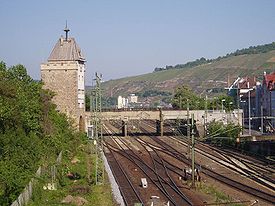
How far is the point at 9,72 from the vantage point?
1779 inches

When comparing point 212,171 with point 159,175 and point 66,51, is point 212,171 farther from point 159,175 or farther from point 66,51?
point 66,51

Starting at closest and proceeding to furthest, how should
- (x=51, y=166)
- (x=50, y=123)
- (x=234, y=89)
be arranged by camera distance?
(x=51, y=166) → (x=50, y=123) → (x=234, y=89)

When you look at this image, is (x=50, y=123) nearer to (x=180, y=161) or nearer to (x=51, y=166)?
(x=51, y=166)

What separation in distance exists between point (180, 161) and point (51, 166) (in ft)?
65.0

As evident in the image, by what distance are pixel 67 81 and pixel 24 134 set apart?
1087 inches

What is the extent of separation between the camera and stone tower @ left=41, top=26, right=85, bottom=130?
63281 mm

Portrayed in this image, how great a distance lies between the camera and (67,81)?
6369 cm

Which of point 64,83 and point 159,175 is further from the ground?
point 64,83

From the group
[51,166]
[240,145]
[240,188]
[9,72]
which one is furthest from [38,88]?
[240,145]

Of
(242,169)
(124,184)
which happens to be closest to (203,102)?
(242,169)

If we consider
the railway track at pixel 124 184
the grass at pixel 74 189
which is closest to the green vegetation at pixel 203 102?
the railway track at pixel 124 184

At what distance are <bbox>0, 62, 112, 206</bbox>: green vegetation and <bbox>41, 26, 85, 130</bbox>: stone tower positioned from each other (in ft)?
36.6

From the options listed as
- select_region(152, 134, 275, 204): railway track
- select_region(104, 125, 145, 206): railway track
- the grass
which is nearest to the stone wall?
select_region(104, 125, 145, 206): railway track

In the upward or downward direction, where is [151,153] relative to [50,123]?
downward
